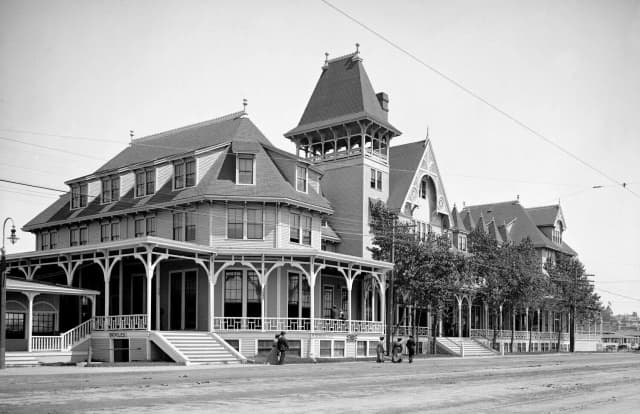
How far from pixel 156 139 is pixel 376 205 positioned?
650 inches

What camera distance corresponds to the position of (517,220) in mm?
88250

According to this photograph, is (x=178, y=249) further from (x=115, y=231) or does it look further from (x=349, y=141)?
(x=349, y=141)

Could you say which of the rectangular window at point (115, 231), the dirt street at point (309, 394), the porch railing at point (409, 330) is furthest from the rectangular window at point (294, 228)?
the dirt street at point (309, 394)

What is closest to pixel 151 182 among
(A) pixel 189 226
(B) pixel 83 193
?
(A) pixel 189 226

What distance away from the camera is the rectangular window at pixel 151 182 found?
49000mm

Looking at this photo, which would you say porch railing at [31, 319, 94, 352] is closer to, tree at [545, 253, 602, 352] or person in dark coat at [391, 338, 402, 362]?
person in dark coat at [391, 338, 402, 362]

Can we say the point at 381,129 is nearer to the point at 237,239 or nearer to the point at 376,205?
the point at 376,205

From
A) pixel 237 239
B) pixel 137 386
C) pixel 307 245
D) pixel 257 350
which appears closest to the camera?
pixel 137 386

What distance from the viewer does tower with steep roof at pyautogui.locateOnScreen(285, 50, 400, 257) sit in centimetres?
5528

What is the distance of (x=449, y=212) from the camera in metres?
64.1

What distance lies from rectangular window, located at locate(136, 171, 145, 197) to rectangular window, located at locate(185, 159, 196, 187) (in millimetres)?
4306

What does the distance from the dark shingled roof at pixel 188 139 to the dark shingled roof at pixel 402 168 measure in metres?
12.2

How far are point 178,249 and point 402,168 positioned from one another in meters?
24.8

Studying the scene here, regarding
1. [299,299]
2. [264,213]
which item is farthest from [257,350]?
[264,213]
